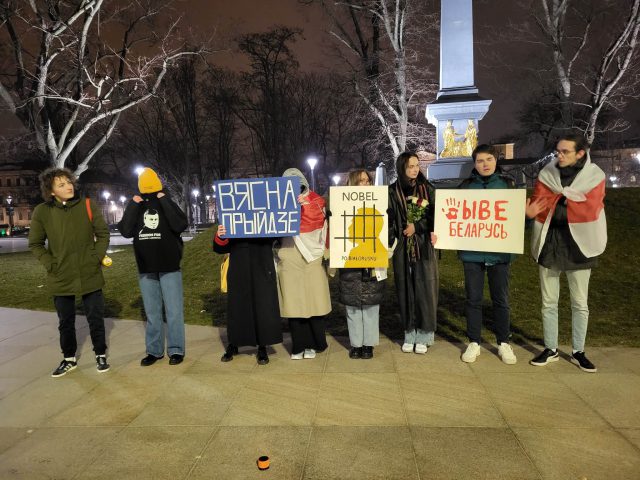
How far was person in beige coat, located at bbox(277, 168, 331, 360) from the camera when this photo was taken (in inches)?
184

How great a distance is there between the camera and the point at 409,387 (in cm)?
407

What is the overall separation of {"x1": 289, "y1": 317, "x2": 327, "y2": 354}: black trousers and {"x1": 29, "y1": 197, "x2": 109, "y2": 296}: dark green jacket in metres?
2.17

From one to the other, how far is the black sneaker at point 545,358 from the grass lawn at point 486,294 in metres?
0.75

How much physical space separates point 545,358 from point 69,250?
502 centimetres

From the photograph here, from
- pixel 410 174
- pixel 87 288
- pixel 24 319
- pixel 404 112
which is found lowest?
pixel 24 319

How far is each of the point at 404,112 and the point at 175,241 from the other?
17.2 m

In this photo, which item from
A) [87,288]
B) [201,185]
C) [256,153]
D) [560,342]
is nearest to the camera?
[87,288]

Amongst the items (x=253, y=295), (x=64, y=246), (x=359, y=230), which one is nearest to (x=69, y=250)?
(x=64, y=246)

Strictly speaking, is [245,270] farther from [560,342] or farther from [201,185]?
[201,185]

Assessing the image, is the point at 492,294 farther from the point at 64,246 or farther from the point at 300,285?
the point at 64,246

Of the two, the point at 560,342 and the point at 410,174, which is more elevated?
the point at 410,174

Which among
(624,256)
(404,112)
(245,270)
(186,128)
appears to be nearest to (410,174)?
(245,270)

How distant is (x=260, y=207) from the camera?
4.52 metres

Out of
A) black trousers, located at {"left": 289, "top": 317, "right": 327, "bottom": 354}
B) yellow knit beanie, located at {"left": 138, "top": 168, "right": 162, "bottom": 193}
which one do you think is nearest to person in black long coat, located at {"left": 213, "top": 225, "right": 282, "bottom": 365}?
black trousers, located at {"left": 289, "top": 317, "right": 327, "bottom": 354}
